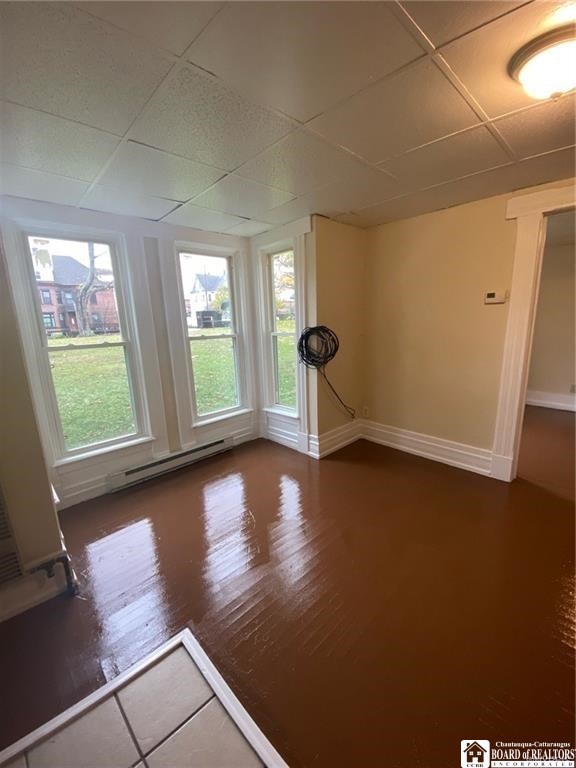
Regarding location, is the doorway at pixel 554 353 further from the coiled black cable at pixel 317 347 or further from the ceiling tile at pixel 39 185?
the ceiling tile at pixel 39 185

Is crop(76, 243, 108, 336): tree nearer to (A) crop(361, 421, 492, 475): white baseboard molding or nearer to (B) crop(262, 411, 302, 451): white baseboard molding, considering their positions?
(B) crop(262, 411, 302, 451): white baseboard molding

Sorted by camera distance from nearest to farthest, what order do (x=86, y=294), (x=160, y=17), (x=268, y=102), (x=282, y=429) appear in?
(x=160, y=17)
(x=268, y=102)
(x=86, y=294)
(x=282, y=429)

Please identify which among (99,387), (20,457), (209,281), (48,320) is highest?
(209,281)

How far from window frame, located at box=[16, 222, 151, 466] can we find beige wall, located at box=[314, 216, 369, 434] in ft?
5.96

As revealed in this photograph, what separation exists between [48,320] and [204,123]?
2022mm

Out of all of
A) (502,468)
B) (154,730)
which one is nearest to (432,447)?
(502,468)

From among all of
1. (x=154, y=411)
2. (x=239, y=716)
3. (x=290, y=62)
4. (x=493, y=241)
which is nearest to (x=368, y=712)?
(x=239, y=716)

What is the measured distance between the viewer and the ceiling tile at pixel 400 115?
136 centimetres

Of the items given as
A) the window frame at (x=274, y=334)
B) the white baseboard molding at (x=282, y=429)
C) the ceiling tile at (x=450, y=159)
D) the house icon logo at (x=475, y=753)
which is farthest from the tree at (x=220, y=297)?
the house icon logo at (x=475, y=753)

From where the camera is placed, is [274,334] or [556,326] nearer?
[274,334]

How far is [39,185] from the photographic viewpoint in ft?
7.06

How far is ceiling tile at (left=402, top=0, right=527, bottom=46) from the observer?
1025 mm

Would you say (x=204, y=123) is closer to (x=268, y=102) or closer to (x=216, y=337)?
(x=268, y=102)

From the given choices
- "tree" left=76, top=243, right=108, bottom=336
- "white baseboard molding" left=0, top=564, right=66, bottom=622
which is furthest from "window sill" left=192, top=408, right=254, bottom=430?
"white baseboard molding" left=0, top=564, right=66, bottom=622
